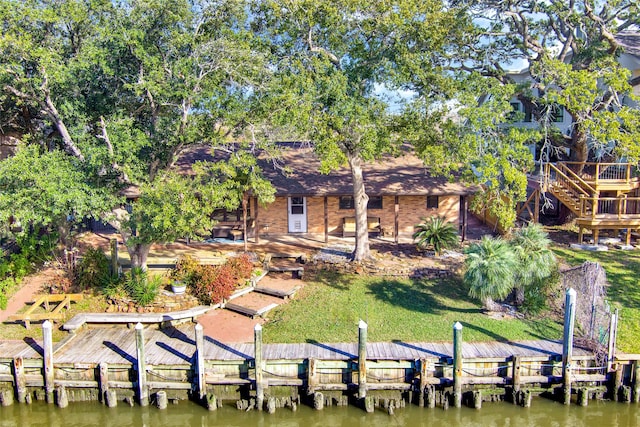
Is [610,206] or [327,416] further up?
[610,206]

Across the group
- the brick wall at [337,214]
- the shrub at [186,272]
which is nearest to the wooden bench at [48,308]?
the shrub at [186,272]

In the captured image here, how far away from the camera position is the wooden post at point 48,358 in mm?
11570

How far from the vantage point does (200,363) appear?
11.6m

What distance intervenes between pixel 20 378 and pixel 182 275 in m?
4.92

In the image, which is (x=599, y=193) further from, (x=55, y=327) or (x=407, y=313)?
(x=55, y=327)

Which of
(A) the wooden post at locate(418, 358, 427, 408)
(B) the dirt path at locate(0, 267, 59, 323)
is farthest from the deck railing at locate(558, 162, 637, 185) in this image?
(B) the dirt path at locate(0, 267, 59, 323)

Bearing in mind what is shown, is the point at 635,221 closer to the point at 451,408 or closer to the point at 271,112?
the point at 451,408

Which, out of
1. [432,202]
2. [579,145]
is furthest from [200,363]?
[579,145]

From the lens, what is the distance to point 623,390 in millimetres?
11797

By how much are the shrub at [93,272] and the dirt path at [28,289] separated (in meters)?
0.93

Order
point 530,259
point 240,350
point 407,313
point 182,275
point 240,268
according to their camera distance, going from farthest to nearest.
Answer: point 240,268 < point 182,275 < point 407,313 < point 530,259 < point 240,350

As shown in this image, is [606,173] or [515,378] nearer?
[515,378]

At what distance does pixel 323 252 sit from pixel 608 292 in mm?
9288

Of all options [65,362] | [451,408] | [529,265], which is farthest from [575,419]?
[65,362]
